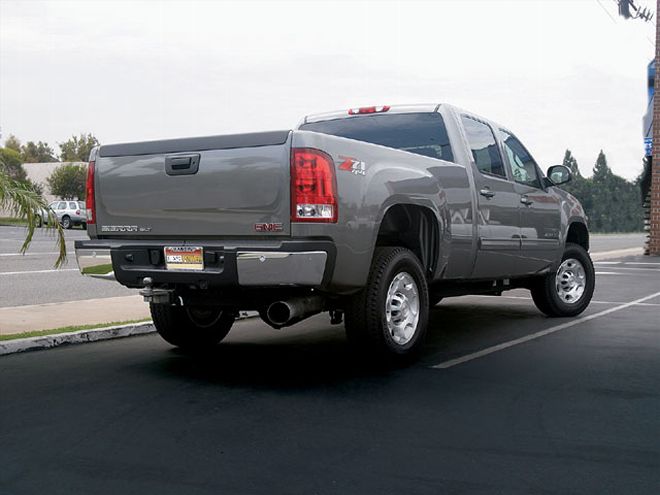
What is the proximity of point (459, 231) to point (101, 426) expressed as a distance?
3787 mm

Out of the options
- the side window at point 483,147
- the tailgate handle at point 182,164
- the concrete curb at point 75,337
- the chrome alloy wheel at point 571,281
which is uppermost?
the side window at point 483,147

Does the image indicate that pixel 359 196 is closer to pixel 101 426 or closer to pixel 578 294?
pixel 101 426

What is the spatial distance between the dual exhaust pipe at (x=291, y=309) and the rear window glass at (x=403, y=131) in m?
2.33

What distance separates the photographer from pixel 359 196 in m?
6.02

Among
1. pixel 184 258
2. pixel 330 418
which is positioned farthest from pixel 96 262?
pixel 330 418

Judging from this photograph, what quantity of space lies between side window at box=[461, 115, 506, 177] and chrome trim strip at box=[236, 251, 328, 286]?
9.55 ft

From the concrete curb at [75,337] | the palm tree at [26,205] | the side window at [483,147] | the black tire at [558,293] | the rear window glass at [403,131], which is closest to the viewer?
the concrete curb at [75,337]

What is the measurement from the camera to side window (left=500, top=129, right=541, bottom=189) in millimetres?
8867

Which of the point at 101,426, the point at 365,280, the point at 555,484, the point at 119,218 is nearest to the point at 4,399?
the point at 101,426

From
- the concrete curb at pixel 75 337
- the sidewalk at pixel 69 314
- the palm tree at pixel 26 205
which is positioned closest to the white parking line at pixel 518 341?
the concrete curb at pixel 75 337

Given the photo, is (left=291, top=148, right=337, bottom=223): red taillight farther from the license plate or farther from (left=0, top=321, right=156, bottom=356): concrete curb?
(left=0, top=321, right=156, bottom=356): concrete curb

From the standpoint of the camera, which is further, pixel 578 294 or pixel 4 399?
pixel 578 294

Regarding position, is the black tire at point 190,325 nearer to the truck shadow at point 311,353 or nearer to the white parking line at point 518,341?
the truck shadow at point 311,353

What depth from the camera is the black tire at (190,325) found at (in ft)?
23.8
